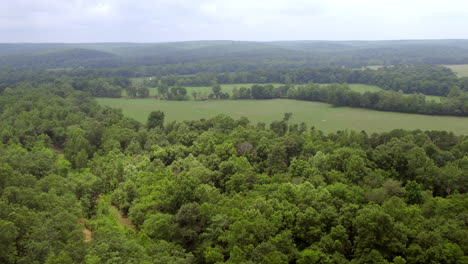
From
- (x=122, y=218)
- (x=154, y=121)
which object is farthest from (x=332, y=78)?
(x=122, y=218)

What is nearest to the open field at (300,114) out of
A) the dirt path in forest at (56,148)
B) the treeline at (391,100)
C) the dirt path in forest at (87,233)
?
the treeline at (391,100)

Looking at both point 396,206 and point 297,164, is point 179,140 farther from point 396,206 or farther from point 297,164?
point 396,206

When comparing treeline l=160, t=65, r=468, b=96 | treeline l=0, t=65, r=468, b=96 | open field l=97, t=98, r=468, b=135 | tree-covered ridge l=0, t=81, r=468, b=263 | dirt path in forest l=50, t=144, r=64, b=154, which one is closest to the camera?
tree-covered ridge l=0, t=81, r=468, b=263

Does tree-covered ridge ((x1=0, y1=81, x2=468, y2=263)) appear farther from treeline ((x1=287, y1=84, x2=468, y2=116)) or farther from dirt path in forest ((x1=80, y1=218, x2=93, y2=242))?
treeline ((x1=287, y1=84, x2=468, y2=116))

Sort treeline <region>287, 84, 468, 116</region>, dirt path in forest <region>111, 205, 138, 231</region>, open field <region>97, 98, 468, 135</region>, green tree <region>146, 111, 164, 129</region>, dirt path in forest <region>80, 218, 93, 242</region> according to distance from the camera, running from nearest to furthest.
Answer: dirt path in forest <region>80, 218, 93, 242</region>, dirt path in forest <region>111, 205, 138, 231</region>, green tree <region>146, 111, 164, 129</region>, open field <region>97, 98, 468, 135</region>, treeline <region>287, 84, 468, 116</region>

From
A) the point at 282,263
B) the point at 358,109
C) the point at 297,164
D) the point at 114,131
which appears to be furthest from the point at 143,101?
the point at 282,263

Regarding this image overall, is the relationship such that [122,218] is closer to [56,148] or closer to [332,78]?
[56,148]

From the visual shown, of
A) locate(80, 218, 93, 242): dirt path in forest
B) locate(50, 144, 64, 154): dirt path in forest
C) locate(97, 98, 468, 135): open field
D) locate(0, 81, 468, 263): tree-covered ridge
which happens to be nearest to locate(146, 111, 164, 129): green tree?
locate(0, 81, 468, 263): tree-covered ridge
